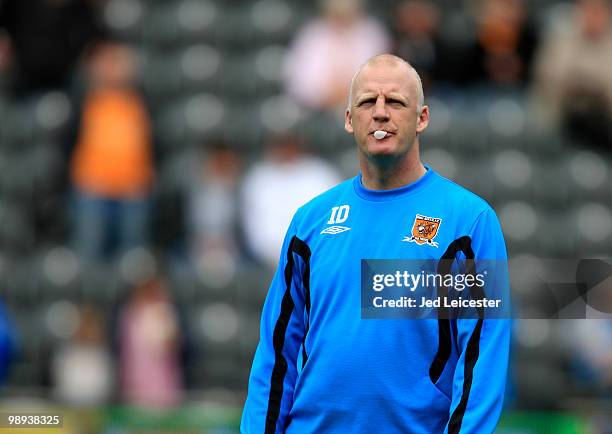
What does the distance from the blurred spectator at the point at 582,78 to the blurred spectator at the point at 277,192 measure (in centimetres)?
219

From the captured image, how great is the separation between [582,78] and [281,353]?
7.20 meters

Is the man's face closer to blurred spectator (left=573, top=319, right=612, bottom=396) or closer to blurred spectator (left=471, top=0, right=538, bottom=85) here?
blurred spectator (left=573, top=319, right=612, bottom=396)

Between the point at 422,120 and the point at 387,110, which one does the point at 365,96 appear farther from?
the point at 422,120

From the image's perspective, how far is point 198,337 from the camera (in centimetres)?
956

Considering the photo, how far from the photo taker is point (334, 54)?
10.9 meters

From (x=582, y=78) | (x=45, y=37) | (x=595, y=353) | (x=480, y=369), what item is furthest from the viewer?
(x=45, y=37)

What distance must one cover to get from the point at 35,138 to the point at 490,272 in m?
8.28

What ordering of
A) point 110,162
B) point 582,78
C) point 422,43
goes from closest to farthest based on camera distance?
point 110,162, point 582,78, point 422,43

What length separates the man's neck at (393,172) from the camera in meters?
3.72

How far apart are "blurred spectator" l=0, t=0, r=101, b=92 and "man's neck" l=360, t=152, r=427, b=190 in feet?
26.4

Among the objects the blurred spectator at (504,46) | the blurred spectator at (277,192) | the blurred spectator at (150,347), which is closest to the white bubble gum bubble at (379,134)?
the blurred spectator at (150,347)

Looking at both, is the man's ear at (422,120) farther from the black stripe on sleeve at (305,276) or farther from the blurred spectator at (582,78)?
the blurred spectator at (582,78)

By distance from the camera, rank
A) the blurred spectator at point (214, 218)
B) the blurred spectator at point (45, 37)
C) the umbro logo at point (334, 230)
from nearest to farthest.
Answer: the umbro logo at point (334, 230) → the blurred spectator at point (214, 218) → the blurred spectator at point (45, 37)

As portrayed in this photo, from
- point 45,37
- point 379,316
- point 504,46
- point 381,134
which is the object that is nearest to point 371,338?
point 379,316
